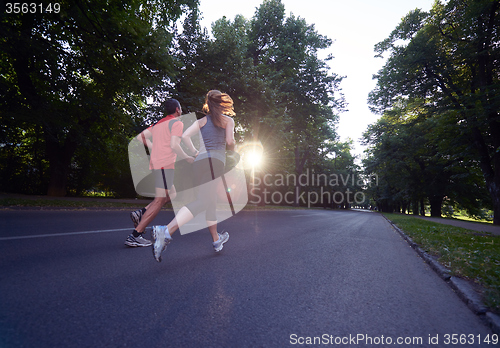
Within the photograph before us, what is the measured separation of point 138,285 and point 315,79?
21.3 metres

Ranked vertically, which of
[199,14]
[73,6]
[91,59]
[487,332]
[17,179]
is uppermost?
[199,14]

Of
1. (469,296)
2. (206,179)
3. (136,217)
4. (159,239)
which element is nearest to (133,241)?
(136,217)

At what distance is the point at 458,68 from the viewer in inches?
685

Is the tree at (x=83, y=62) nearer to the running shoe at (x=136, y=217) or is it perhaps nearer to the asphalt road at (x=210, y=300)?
the asphalt road at (x=210, y=300)

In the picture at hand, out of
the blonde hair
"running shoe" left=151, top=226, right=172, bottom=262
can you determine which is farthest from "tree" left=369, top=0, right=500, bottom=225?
"running shoe" left=151, top=226, right=172, bottom=262

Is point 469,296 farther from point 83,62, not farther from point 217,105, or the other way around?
point 83,62

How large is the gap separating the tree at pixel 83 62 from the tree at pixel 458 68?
14.0m

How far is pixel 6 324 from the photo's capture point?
171cm

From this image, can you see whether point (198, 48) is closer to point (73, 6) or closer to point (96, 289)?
point (73, 6)

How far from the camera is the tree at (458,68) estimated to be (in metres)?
14.1

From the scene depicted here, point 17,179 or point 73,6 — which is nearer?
point 73,6

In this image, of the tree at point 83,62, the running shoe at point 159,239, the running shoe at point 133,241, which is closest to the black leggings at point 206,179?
the running shoe at point 159,239

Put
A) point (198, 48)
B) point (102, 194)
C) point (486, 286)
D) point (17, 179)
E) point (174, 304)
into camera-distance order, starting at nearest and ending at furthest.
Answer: point (174, 304) → point (486, 286) → point (198, 48) → point (17, 179) → point (102, 194)

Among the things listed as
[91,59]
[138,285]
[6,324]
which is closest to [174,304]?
[138,285]
